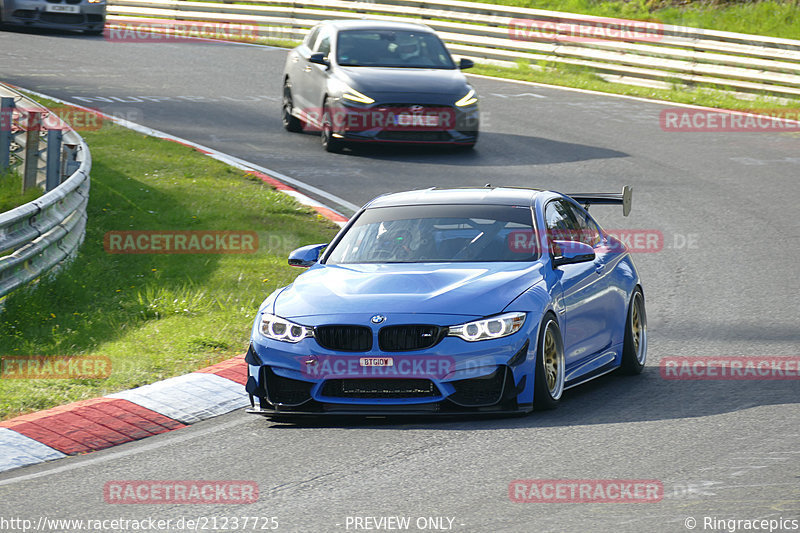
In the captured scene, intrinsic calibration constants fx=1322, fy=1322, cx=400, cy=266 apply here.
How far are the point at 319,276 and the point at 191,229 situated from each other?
547 cm

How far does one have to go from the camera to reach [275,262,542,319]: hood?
26.0ft

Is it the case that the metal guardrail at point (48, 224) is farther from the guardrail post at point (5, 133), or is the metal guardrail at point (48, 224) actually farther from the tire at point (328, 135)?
the tire at point (328, 135)

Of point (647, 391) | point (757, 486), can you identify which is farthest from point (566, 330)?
point (757, 486)

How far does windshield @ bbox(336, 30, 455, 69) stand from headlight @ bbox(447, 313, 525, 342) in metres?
12.2

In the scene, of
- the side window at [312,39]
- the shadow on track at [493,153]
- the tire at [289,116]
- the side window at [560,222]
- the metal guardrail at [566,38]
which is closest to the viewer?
the side window at [560,222]

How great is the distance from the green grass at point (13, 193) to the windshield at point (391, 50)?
6.79m

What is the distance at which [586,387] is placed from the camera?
9273 millimetres

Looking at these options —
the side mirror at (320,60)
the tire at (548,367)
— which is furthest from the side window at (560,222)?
the side mirror at (320,60)

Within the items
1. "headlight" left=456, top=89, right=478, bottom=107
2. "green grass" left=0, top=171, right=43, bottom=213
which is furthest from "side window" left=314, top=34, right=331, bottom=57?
"green grass" left=0, top=171, right=43, bottom=213

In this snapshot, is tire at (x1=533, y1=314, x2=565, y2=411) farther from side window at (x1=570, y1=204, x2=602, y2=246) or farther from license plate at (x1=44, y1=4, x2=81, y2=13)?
license plate at (x1=44, y1=4, x2=81, y2=13)

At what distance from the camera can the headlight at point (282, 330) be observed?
7969 millimetres

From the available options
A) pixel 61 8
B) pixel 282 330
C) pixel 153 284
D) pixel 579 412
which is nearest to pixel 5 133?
pixel 153 284

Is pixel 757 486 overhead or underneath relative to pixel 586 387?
overhead

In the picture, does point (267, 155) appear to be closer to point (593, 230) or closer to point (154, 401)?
point (593, 230)
